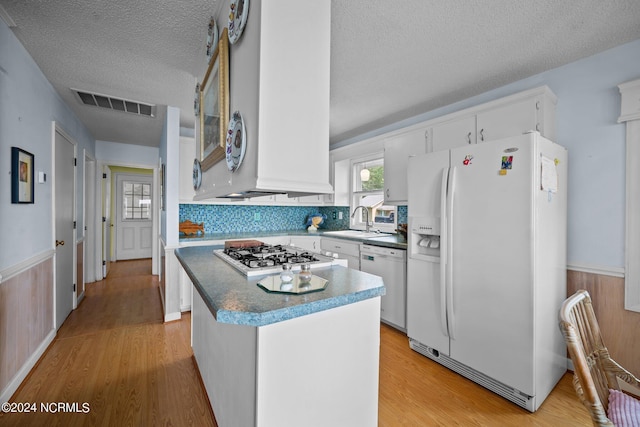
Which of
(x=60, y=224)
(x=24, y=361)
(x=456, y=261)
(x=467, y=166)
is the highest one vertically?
(x=467, y=166)

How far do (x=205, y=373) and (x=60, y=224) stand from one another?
2395mm

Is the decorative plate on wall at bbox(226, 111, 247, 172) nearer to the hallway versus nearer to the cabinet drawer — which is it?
the hallway

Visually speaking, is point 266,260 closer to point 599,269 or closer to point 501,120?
point 501,120

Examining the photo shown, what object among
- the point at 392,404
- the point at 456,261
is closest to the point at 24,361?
the point at 392,404

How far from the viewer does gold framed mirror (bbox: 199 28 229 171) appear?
5.21 feet

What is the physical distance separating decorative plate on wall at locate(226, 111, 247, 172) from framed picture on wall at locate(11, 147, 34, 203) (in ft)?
5.50

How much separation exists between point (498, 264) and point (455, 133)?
1378 millimetres

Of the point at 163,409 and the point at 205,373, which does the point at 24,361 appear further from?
the point at 205,373

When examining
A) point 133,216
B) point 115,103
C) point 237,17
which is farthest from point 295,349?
point 133,216

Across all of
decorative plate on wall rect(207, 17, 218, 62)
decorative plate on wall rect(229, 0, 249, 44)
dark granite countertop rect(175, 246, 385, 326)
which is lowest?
dark granite countertop rect(175, 246, 385, 326)

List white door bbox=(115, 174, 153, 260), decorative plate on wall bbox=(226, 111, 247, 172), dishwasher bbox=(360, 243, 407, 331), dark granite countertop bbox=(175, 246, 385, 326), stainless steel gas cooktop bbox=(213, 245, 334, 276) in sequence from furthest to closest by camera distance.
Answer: white door bbox=(115, 174, 153, 260)
dishwasher bbox=(360, 243, 407, 331)
stainless steel gas cooktop bbox=(213, 245, 334, 276)
decorative plate on wall bbox=(226, 111, 247, 172)
dark granite countertop bbox=(175, 246, 385, 326)

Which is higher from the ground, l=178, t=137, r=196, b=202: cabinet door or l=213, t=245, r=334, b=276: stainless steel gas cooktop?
l=178, t=137, r=196, b=202: cabinet door

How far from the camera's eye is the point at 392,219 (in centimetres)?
383

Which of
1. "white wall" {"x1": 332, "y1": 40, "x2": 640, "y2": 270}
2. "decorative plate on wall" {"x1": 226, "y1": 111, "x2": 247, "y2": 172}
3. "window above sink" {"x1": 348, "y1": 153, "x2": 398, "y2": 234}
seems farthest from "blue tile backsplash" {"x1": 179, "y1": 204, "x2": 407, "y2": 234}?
"decorative plate on wall" {"x1": 226, "y1": 111, "x2": 247, "y2": 172}
